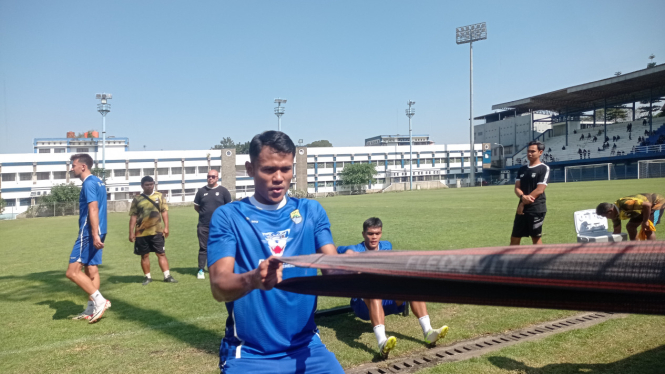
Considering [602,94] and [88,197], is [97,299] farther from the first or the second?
[602,94]

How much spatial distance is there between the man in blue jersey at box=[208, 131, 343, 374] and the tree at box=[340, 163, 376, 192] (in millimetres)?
79227

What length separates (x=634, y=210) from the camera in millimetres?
8117

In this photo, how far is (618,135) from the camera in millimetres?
55375

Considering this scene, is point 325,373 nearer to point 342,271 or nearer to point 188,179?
point 342,271

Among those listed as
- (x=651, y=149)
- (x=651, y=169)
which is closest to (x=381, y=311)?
(x=651, y=169)

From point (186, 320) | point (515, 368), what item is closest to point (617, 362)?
point (515, 368)

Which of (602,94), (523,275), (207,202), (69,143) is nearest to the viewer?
(523,275)

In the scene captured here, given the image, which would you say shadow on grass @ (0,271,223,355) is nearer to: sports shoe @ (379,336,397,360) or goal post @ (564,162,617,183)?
sports shoe @ (379,336,397,360)

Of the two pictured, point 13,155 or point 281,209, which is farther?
point 13,155

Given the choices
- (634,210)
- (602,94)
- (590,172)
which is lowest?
(634,210)

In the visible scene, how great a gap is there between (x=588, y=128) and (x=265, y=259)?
69.9 m

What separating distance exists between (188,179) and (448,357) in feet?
255

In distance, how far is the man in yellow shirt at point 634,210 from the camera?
7859 mm

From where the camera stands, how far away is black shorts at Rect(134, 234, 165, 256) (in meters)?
8.90
